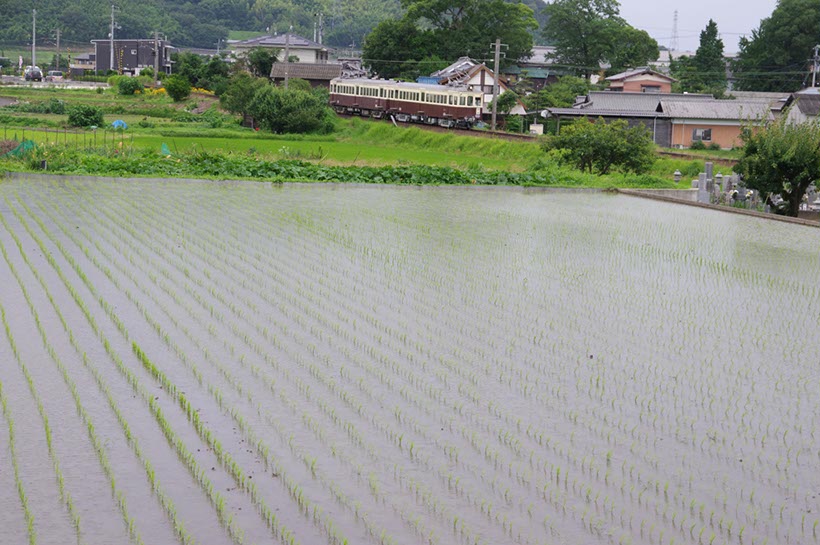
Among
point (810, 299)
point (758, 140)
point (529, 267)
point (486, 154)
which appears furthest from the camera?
point (486, 154)

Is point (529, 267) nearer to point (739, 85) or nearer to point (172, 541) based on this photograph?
point (172, 541)

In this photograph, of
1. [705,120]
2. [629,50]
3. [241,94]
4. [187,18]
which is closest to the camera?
[705,120]

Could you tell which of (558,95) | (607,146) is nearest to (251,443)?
(607,146)

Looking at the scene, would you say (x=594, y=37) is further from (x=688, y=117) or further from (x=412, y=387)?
(x=412, y=387)

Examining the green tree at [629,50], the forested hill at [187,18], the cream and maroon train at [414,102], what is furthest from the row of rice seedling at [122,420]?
the forested hill at [187,18]

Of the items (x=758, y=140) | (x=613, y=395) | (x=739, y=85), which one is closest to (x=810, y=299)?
(x=613, y=395)

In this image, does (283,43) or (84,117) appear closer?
(84,117)

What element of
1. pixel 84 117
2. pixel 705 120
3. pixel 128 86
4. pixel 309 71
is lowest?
pixel 84 117

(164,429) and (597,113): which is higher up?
(597,113)
